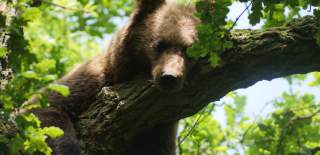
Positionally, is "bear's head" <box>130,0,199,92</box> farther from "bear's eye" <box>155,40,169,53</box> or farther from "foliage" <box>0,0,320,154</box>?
"foliage" <box>0,0,320,154</box>

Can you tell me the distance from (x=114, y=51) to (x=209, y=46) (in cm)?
297

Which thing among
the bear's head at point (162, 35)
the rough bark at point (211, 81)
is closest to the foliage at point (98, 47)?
the rough bark at point (211, 81)

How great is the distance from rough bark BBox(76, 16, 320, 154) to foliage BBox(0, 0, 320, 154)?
193 millimetres

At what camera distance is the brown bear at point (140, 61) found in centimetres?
624

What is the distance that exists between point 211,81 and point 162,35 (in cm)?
128

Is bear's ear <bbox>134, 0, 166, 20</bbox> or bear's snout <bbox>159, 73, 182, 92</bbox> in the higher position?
bear's ear <bbox>134, 0, 166, 20</bbox>

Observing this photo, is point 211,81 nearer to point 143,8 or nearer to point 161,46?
point 161,46

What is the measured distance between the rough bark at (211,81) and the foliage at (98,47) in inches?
7.6

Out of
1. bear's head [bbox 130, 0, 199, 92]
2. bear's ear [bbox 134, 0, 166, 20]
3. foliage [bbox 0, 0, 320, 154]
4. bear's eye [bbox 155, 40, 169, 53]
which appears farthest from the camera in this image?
bear's ear [bbox 134, 0, 166, 20]

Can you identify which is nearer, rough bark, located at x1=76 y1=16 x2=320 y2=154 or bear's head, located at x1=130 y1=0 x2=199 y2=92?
rough bark, located at x1=76 y1=16 x2=320 y2=154

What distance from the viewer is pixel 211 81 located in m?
5.50

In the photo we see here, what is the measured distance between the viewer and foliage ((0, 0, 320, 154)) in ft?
11.4

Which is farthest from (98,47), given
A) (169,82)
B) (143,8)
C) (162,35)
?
(169,82)

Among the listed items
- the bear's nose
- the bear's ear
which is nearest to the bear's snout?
the bear's nose
